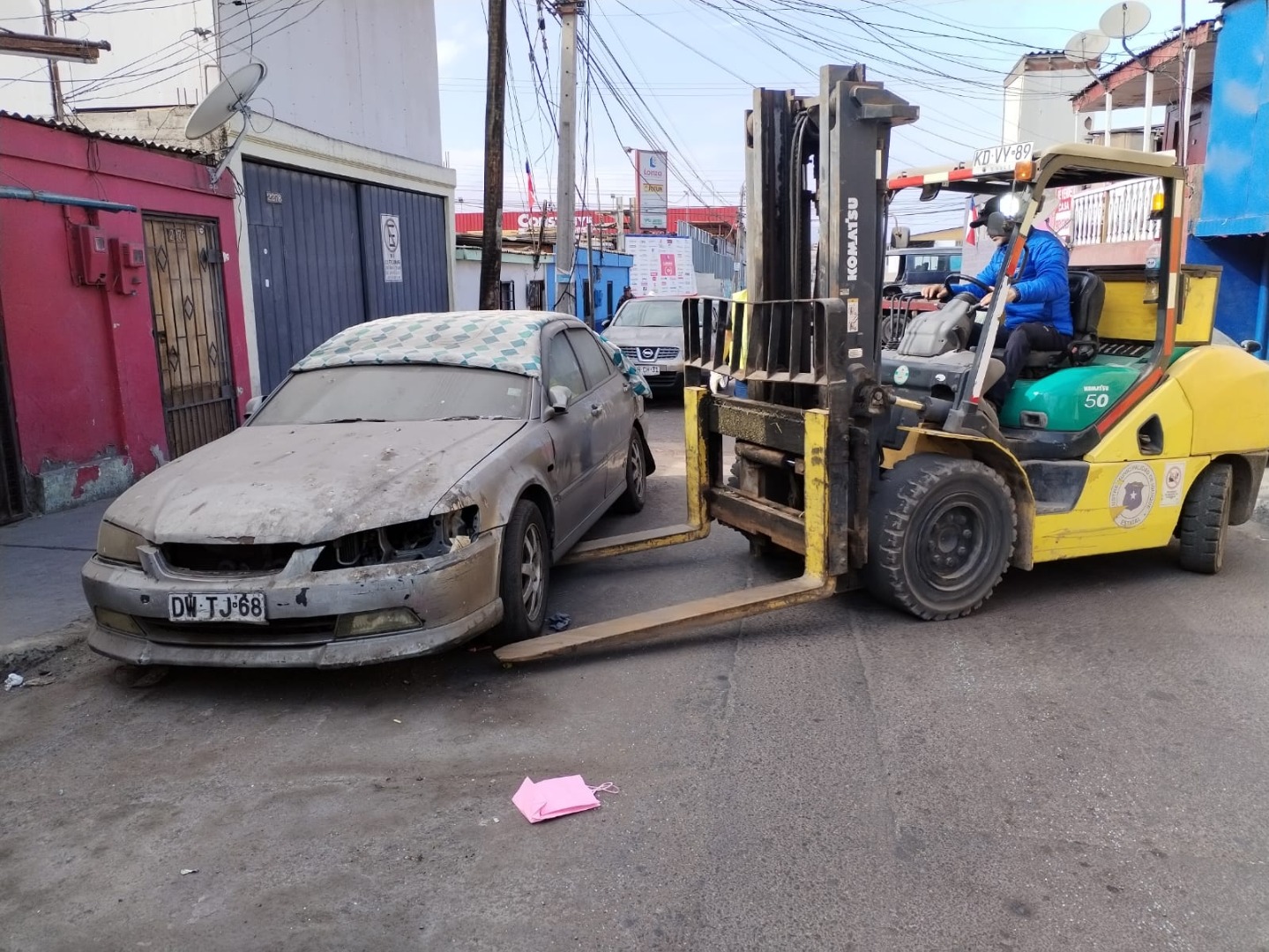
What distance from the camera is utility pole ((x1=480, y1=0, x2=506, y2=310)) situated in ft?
44.3

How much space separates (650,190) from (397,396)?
4528 cm

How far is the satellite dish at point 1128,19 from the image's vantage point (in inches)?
475

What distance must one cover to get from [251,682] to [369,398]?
1.80 m

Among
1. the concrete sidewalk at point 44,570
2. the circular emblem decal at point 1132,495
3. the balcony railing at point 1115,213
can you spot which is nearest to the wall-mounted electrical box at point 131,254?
the concrete sidewalk at point 44,570

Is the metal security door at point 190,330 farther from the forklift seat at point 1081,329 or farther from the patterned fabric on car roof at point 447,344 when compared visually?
the forklift seat at point 1081,329

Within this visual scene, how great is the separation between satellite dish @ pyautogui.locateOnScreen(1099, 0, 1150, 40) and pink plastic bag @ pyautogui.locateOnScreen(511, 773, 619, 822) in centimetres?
1234

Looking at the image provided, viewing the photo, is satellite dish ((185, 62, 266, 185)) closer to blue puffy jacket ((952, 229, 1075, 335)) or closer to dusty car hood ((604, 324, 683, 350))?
dusty car hood ((604, 324, 683, 350))

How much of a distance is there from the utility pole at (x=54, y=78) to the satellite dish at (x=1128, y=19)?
39.9ft

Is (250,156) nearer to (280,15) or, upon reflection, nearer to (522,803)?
(280,15)

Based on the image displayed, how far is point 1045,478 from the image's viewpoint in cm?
561

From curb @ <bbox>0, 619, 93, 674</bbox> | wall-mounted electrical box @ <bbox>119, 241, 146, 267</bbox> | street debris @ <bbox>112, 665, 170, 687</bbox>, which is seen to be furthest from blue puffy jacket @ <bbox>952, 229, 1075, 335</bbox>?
wall-mounted electrical box @ <bbox>119, 241, 146, 267</bbox>

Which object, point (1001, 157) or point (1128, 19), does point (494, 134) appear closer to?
point (1128, 19)

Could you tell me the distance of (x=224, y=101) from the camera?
9.01 m

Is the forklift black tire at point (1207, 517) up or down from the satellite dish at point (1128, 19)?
down
